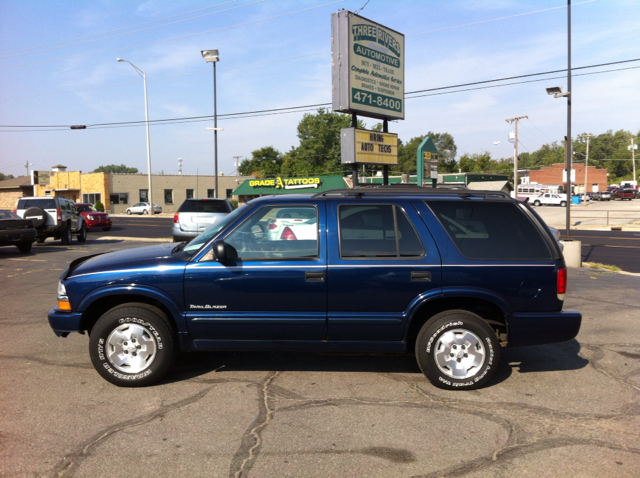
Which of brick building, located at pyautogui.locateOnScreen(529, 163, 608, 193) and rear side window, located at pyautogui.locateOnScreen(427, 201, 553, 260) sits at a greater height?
brick building, located at pyautogui.locateOnScreen(529, 163, 608, 193)

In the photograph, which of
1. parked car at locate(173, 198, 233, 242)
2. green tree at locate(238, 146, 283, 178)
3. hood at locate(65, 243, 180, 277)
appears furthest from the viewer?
green tree at locate(238, 146, 283, 178)

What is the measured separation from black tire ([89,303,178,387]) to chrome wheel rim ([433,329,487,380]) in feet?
8.15

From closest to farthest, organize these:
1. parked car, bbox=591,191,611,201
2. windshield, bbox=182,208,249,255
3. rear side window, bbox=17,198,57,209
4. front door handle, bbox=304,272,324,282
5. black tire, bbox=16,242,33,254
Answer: front door handle, bbox=304,272,324,282
windshield, bbox=182,208,249,255
black tire, bbox=16,242,33,254
rear side window, bbox=17,198,57,209
parked car, bbox=591,191,611,201

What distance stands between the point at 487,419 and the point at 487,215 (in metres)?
1.87

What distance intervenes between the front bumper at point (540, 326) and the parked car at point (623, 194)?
74.1 m

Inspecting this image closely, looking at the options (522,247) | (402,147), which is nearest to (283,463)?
(522,247)

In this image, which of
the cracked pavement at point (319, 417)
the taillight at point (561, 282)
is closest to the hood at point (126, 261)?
the cracked pavement at point (319, 417)

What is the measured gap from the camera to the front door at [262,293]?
4750mm

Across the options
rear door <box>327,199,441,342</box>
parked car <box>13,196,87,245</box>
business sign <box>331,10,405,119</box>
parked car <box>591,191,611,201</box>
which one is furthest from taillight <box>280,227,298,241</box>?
parked car <box>591,191,611,201</box>

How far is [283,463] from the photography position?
11.6 ft

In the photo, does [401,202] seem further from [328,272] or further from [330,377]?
[330,377]

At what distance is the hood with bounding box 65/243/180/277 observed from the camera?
4863 mm

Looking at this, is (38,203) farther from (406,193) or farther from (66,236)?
(406,193)

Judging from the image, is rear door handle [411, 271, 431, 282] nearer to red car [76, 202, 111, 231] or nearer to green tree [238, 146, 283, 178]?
red car [76, 202, 111, 231]
